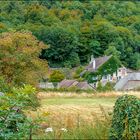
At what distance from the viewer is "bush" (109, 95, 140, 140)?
725cm

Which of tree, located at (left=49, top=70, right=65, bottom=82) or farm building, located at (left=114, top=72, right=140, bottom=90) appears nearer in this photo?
farm building, located at (left=114, top=72, right=140, bottom=90)

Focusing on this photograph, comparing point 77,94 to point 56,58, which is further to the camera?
point 56,58

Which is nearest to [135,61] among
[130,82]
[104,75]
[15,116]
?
[104,75]

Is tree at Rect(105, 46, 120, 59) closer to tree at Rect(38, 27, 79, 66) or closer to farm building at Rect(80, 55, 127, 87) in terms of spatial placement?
tree at Rect(38, 27, 79, 66)

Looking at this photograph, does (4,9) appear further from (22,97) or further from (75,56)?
(22,97)

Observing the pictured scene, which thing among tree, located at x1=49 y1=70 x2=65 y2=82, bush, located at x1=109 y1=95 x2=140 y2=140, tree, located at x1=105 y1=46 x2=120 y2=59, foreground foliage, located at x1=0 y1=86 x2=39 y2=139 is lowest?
tree, located at x1=49 y1=70 x2=65 y2=82

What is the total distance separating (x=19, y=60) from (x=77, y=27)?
6136cm

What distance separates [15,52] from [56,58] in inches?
2067

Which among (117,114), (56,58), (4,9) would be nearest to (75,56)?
(56,58)

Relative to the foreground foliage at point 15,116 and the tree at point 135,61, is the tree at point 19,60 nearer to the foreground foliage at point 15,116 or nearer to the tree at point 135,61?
the foreground foliage at point 15,116

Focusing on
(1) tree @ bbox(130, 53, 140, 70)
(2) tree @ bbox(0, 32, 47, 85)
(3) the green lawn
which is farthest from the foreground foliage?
(1) tree @ bbox(130, 53, 140, 70)

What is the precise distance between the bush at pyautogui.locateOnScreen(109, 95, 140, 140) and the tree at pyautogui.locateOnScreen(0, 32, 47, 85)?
43.5ft

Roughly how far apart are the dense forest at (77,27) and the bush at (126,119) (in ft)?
184

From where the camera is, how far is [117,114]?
7789 millimetres
